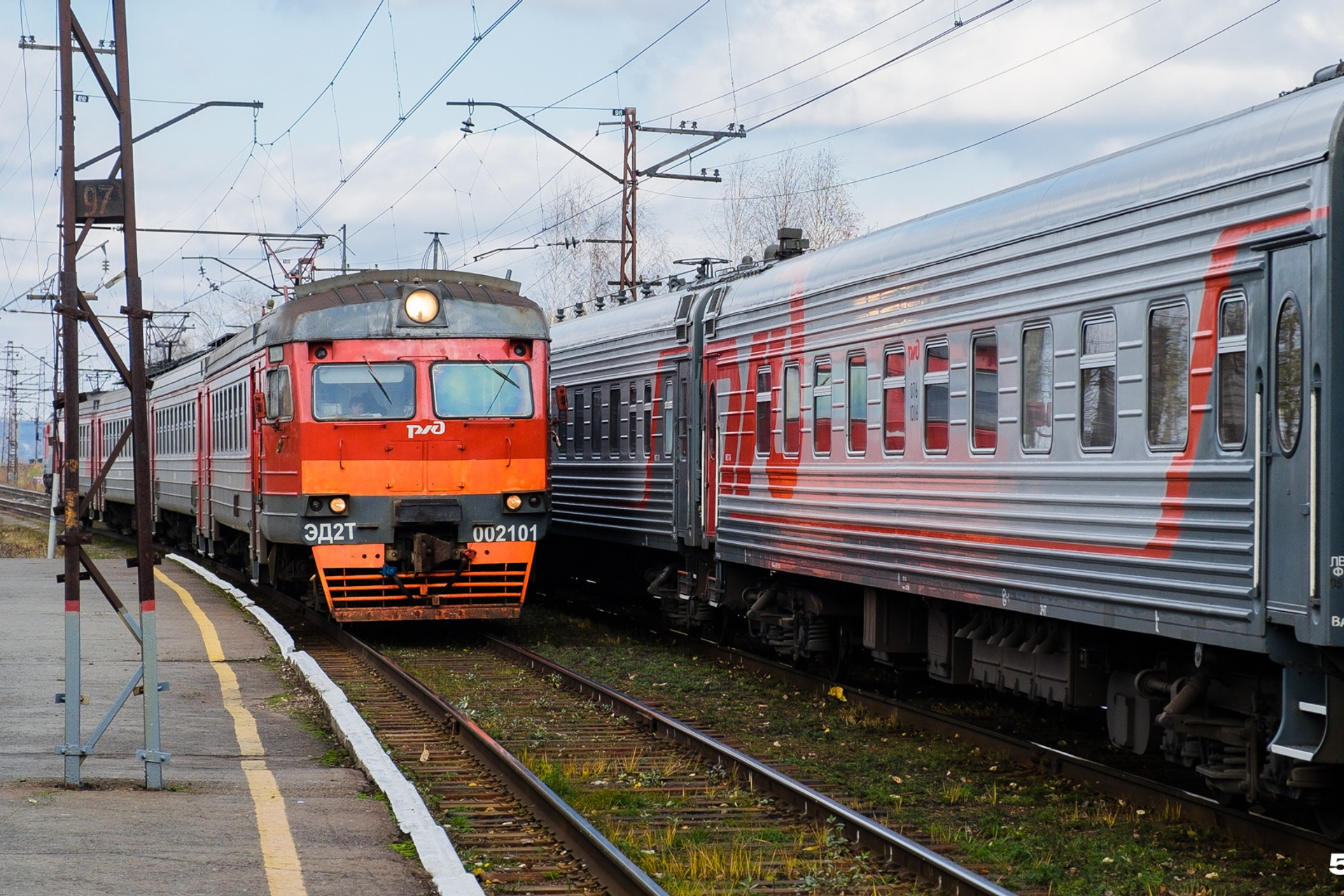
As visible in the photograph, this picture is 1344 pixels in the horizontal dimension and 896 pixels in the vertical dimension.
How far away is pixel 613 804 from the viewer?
8922 mm

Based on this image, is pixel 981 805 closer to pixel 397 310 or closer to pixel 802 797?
pixel 802 797

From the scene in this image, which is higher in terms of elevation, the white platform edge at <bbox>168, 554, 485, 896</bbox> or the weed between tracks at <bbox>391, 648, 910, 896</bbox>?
the white platform edge at <bbox>168, 554, 485, 896</bbox>

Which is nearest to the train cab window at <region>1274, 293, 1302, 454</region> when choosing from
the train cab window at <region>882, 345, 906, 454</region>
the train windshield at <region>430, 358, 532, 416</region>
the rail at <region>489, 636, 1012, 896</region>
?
the rail at <region>489, 636, 1012, 896</region>

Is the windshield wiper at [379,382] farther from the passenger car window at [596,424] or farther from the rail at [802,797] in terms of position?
the passenger car window at [596,424]

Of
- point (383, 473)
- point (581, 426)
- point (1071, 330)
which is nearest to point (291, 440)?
point (383, 473)

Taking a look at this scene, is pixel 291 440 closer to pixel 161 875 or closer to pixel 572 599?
pixel 572 599

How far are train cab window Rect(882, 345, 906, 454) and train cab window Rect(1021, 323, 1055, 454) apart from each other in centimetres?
171

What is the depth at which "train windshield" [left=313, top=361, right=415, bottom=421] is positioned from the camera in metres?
15.8

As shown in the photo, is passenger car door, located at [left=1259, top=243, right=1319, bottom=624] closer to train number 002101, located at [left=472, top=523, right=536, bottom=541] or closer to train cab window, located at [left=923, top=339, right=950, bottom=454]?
train cab window, located at [left=923, top=339, right=950, bottom=454]

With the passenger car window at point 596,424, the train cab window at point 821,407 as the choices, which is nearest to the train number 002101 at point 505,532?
the passenger car window at point 596,424

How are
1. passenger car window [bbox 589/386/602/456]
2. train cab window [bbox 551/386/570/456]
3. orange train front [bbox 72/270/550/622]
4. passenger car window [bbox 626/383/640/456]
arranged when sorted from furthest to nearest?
passenger car window [bbox 589/386/602/456]
passenger car window [bbox 626/383/640/456]
train cab window [bbox 551/386/570/456]
orange train front [bbox 72/270/550/622]

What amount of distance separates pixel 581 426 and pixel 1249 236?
1385 centimetres

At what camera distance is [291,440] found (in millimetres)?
15773

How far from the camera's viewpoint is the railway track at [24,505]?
52344 mm
